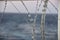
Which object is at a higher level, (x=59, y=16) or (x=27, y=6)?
(x=27, y=6)

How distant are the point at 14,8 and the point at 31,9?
34 cm

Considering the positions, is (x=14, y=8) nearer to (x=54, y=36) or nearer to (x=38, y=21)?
(x=38, y=21)

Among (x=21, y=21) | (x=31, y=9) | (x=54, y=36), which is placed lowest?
(x=54, y=36)

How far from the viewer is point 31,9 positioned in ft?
9.21

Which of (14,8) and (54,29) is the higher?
(14,8)

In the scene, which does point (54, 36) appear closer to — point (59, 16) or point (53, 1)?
point (59, 16)

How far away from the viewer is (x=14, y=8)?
9.33ft

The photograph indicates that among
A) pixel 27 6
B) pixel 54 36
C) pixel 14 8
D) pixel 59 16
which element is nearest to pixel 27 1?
pixel 27 6

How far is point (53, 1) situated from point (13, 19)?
2.83 ft

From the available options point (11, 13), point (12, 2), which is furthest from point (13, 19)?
point (12, 2)

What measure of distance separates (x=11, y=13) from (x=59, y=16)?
94 cm

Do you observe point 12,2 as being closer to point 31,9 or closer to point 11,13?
point 11,13

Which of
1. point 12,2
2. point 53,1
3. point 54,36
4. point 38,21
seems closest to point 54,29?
point 54,36

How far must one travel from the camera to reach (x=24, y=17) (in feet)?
9.45
